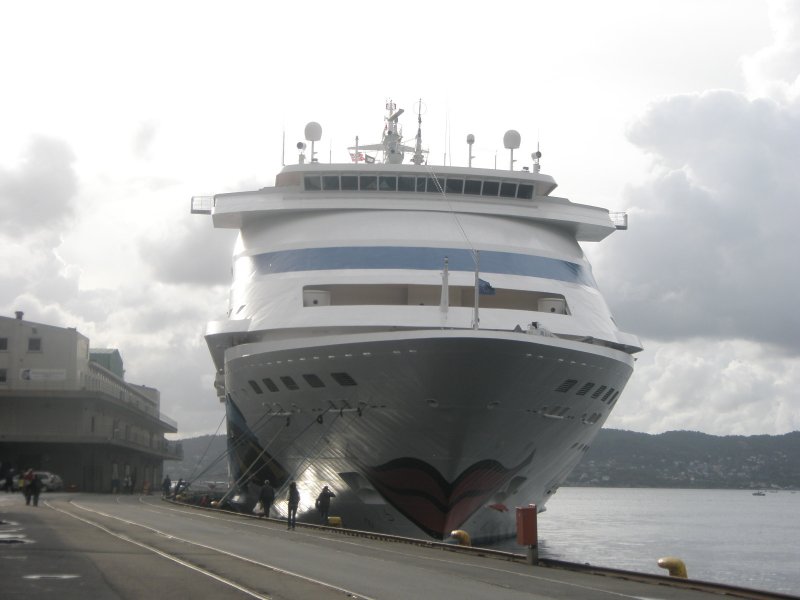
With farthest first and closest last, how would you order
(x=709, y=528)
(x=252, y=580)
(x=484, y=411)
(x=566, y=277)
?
(x=709, y=528) → (x=566, y=277) → (x=484, y=411) → (x=252, y=580)

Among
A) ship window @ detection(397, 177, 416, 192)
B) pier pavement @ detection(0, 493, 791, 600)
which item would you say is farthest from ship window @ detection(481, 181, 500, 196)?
pier pavement @ detection(0, 493, 791, 600)

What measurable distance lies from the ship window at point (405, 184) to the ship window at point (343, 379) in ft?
26.1

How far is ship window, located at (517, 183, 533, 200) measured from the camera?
1170 inches

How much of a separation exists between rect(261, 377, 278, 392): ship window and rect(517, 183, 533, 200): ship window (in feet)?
31.0

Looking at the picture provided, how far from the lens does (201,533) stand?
20203 mm

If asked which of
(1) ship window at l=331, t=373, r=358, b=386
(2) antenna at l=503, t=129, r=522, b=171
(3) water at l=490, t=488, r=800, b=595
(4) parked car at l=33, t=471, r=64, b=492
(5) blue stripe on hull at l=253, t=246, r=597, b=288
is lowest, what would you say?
(3) water at l=490, t=488, r=800, b=595

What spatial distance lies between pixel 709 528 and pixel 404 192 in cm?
4486

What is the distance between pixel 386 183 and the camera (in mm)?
28906

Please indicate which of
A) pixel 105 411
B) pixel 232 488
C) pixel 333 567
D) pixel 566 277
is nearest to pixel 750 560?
pixel 566 277

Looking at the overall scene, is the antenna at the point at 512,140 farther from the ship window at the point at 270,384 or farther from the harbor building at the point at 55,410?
the harbor building at the point at 55,410

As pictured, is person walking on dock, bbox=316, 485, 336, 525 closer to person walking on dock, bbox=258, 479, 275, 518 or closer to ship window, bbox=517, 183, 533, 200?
person walking on dock, bbox=258, 479, 275, 518

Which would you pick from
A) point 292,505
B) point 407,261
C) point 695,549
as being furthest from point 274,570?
point 695,549

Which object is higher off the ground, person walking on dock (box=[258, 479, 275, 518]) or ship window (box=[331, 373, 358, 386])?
ship window (box=[331, 373, 358, 386])

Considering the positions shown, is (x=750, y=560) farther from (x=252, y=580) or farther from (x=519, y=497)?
(x=252, y=580)
